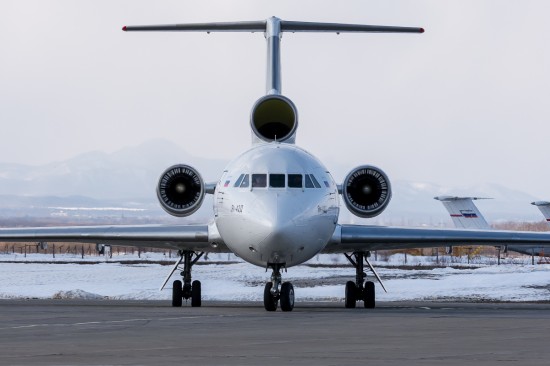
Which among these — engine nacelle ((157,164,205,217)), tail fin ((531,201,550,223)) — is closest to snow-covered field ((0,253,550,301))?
engine nacelle ((157,164,205,217))

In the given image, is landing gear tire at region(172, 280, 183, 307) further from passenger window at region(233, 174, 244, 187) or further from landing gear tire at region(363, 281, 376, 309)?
passenger window at region(233, 174, 244, 187)

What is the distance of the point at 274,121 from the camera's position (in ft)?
88.5

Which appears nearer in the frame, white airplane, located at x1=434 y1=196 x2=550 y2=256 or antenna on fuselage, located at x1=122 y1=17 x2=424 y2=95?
antenna on fuselage, located at x1=122 y1=17 x2=424 y2=95

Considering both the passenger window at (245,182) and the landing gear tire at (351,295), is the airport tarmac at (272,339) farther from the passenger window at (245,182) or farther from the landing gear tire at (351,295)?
the landing gear tire at (351,295)

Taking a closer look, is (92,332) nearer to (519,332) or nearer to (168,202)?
(519,332)

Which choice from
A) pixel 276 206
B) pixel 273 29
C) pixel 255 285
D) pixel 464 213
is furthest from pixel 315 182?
pixel 464 213

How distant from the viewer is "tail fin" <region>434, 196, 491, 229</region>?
224 feet

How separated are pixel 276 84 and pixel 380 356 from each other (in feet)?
60.7

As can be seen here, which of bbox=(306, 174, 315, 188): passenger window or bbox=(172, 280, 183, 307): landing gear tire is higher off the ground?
bbox=(306, 174, 315, 188): passenger window

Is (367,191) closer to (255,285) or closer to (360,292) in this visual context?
(360,292)

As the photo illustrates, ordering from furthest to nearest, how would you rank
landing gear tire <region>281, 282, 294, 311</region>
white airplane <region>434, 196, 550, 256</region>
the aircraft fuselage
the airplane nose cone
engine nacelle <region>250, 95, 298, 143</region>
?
1. white airplane <region>434, 196, 550, 256</region>
2. engine nacelle <region>250, 95, 298, 143</region>
3. landing gear tire <region>281, 282, 294, 311</region>
4. the aircraft fuselage
5. the airplane nose cone

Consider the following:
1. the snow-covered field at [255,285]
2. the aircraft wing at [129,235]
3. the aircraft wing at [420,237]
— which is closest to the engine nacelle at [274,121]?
the aircraft wing at [129,235]

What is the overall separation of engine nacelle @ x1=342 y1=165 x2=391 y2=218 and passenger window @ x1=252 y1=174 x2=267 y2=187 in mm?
3849

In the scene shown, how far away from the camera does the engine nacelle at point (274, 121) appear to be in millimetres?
26672
